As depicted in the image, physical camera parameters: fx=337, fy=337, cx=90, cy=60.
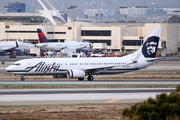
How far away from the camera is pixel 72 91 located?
38.0 metres

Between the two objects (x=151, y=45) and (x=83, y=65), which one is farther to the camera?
(x=151, y=45)

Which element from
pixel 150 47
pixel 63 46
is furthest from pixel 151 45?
pixel 63 46

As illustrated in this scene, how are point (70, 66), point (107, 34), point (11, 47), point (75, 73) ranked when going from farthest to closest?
1. point (107, 34)
2. point (11, 47)
3. point (70, 66)
4. point (75, 73)

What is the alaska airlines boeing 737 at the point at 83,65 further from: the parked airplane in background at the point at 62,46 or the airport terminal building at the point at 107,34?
the airport terminal building at the point at 107,34

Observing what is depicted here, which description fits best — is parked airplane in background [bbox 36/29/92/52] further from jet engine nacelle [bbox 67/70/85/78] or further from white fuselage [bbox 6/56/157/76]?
jet engine nacelle [bbox 67/70/85/78]

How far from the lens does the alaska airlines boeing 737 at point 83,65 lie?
48219 mm

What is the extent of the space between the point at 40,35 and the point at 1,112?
304 ft

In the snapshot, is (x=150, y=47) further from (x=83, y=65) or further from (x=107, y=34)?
(x=107, y=34)

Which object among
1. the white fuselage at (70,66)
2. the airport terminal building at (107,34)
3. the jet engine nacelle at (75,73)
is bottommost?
the jet engine nacelle at (75,73)

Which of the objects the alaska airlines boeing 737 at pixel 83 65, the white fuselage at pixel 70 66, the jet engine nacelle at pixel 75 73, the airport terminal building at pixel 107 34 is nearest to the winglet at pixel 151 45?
the alaska airlines boeing 737 at pixel 83 65

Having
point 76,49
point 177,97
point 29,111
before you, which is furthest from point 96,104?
point 76,49

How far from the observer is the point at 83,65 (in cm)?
5056

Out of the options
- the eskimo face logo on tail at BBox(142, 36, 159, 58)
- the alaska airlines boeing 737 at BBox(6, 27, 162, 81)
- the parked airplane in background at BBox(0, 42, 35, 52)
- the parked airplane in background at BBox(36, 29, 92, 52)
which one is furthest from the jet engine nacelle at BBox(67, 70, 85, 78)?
the parked airplane in background at BBox(0, 42, 35, 52)

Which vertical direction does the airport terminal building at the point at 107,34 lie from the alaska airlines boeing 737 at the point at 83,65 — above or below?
above
